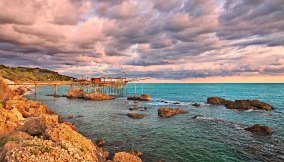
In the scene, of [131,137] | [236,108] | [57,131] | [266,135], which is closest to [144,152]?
[131,137]

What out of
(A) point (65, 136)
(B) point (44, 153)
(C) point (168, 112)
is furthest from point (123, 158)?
(C) point (168, 112)

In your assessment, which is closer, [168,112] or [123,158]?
[123,158]

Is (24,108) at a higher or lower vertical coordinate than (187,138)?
higher

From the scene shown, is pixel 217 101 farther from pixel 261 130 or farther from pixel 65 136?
pixel 65 136

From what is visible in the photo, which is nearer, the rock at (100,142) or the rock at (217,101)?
the rock at (100,142)

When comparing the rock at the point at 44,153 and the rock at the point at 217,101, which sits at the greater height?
the rock at the point at 44,153

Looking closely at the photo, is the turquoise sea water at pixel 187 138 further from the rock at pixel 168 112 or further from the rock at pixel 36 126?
the rock at pixel 36 126

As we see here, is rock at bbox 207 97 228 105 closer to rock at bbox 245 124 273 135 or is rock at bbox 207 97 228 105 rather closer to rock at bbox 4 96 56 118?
rock at bbox 245 124 273 135

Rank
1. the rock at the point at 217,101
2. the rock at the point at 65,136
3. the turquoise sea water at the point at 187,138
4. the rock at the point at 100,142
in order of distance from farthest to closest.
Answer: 1. the rock at the point at 217,101
2. the rock at the point at 100,142
3. the turquoise sea water at the point at 187,138
4. the rock at the point at 65,136

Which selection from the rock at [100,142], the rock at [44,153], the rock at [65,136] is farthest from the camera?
the rock at [100,142]

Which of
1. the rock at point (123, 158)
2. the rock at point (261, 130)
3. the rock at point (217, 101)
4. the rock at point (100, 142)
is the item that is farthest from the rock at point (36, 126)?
the rock at point (217, 101)

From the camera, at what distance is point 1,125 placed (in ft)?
88.0

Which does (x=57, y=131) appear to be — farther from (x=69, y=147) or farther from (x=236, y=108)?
(x=236, y=108)

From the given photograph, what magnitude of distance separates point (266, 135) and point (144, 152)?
67.8ft
